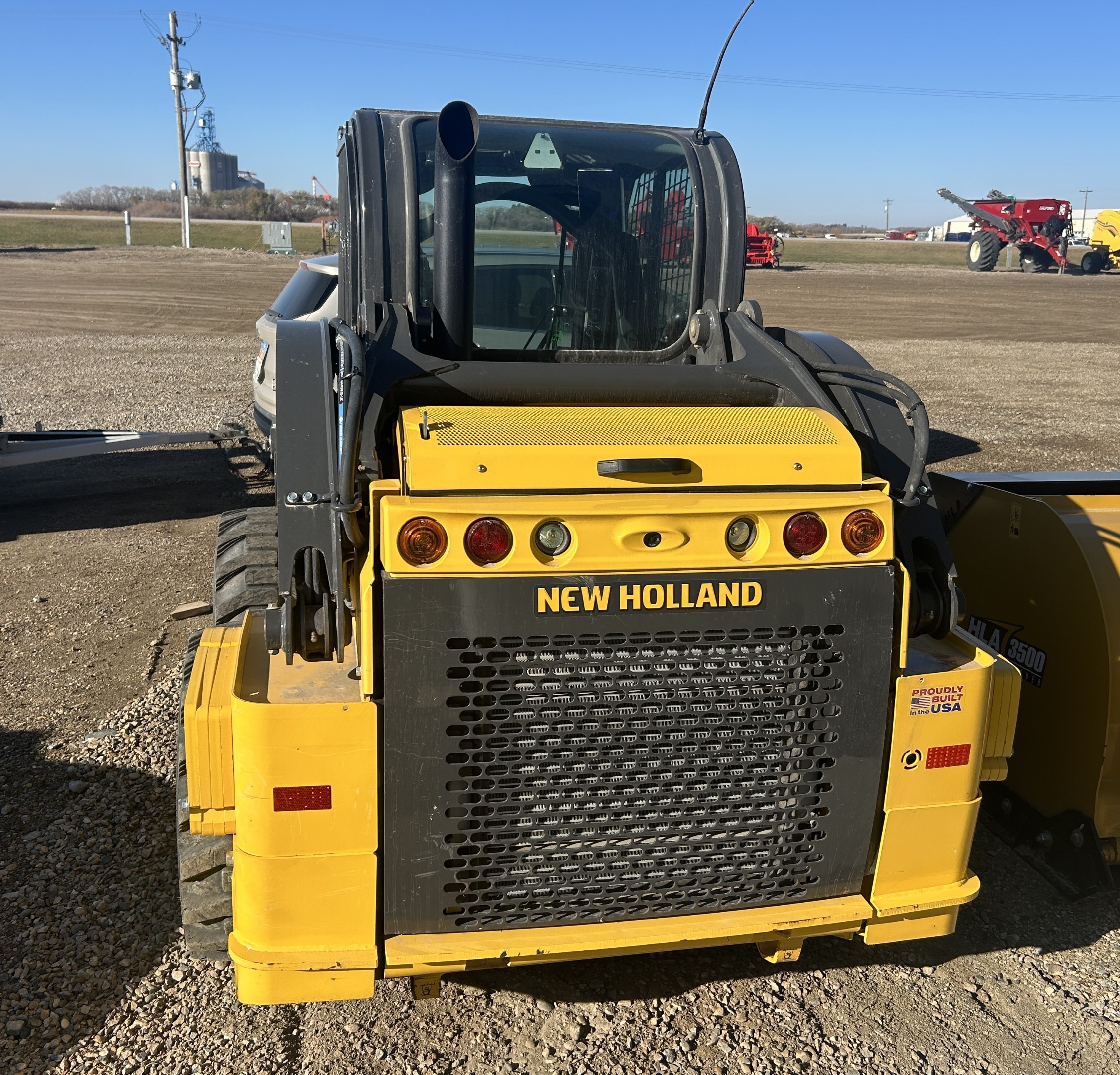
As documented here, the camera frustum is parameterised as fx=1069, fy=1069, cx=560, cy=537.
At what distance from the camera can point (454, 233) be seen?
138 inches

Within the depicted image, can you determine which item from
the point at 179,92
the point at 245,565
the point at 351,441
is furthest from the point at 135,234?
the point at 351,441

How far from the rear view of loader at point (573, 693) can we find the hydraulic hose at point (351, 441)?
0.01m

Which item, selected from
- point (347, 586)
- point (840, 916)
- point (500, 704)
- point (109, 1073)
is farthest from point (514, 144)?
point (109, 1073)

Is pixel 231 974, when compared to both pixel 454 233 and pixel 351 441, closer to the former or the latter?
pixel 351 441

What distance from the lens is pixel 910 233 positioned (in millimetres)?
89438

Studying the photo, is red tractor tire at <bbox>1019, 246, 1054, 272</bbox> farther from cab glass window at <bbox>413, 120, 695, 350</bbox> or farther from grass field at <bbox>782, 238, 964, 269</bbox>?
cab glass window at <bbox>413, 120, 695, 350</bbox>

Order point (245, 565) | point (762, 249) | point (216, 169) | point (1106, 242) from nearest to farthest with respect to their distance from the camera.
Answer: point (245, 565) < point (762, 249) < point (1106, 242) < point (216, 169)

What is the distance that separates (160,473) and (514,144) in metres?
7.13

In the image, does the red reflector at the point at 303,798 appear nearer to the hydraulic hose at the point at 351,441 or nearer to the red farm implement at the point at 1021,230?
the hydraulic hose at the point at 351,441

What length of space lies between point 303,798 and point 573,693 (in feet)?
2.37

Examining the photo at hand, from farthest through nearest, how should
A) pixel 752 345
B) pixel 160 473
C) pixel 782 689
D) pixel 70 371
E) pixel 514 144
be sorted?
1. pixel 70 371
2. pixel 160 473
3. pixel 514 144
4. pixel 752 345
5. pixel 782 689

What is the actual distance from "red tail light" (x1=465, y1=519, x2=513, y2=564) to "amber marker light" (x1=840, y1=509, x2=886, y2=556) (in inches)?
35.4

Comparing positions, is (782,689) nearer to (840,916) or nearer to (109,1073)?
(840,916)

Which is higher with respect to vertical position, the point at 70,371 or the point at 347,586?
the point at 347,586
